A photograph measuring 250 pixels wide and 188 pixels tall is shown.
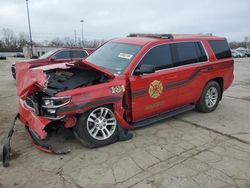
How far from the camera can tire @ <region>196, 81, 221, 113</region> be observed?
6.01 meters

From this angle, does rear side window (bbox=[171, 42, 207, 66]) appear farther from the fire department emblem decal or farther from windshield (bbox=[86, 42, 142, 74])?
windshield (bbox=[86, 42, 142, 74])

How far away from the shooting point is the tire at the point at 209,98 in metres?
6.01

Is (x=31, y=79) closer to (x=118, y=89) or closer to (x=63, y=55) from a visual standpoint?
(x=118, y=89)

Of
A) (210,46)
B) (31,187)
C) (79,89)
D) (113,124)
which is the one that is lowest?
(31,187)

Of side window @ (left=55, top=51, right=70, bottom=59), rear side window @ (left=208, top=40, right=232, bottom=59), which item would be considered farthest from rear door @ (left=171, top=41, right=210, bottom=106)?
side window @ (left=55, top=51, right=70, bottom=59)

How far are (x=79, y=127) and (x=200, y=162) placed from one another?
1.98 meters

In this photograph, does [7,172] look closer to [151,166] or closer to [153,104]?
[151,166]

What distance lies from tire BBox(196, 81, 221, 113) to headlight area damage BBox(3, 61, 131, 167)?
7.80 feet

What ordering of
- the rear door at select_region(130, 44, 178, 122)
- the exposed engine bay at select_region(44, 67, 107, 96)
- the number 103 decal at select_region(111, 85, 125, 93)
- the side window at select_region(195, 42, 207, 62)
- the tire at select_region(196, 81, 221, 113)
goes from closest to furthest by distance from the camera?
the exposed engine bay at select_region(44, 67, 107, 96) → the number 103 decal at select_region(111, 85, 125, 93) → the rear door at select_region(130, 44, 178, 122) → the side window at select_region(195, 42, 207, 62) → the tire at select_region(196, 81, 221, 113)

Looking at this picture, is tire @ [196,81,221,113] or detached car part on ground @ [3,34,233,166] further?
tire @ [196,81,221,113]

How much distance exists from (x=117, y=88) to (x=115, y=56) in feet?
3.18

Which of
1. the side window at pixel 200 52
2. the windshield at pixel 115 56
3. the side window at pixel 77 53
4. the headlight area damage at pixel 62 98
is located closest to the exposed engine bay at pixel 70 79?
the headlight area damage at pixel 62 98

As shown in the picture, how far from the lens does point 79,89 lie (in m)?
3.94

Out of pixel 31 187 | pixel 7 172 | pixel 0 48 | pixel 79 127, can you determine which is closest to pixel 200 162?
pixel 79 127
